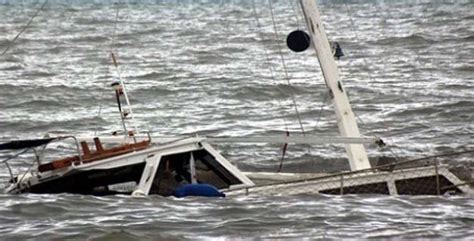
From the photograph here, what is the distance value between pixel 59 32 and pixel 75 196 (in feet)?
238

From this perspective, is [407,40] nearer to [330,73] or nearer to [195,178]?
[330,73]

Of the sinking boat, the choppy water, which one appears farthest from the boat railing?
the choppy water

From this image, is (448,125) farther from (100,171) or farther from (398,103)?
(100,171)

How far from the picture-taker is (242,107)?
40.5m

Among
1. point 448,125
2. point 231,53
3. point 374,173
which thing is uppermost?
point 231,53

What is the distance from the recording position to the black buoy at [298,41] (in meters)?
23.8

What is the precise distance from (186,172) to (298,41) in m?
3.47

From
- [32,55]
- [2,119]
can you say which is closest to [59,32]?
[32,55]

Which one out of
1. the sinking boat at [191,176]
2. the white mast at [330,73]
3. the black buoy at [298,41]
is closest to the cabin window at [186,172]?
the sinking boat at [191,176]

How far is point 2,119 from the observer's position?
1491 inches

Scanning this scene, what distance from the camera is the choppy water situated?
1878 cm

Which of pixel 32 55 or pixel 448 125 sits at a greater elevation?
pixel 32 55

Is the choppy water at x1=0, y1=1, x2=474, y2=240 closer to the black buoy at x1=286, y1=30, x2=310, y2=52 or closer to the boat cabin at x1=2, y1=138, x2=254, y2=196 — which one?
the boat cabin at x1=2, y1=138, x2=254, y2=196

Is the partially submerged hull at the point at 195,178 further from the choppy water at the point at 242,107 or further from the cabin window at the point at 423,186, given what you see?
the choppy water at the point at 242,107
